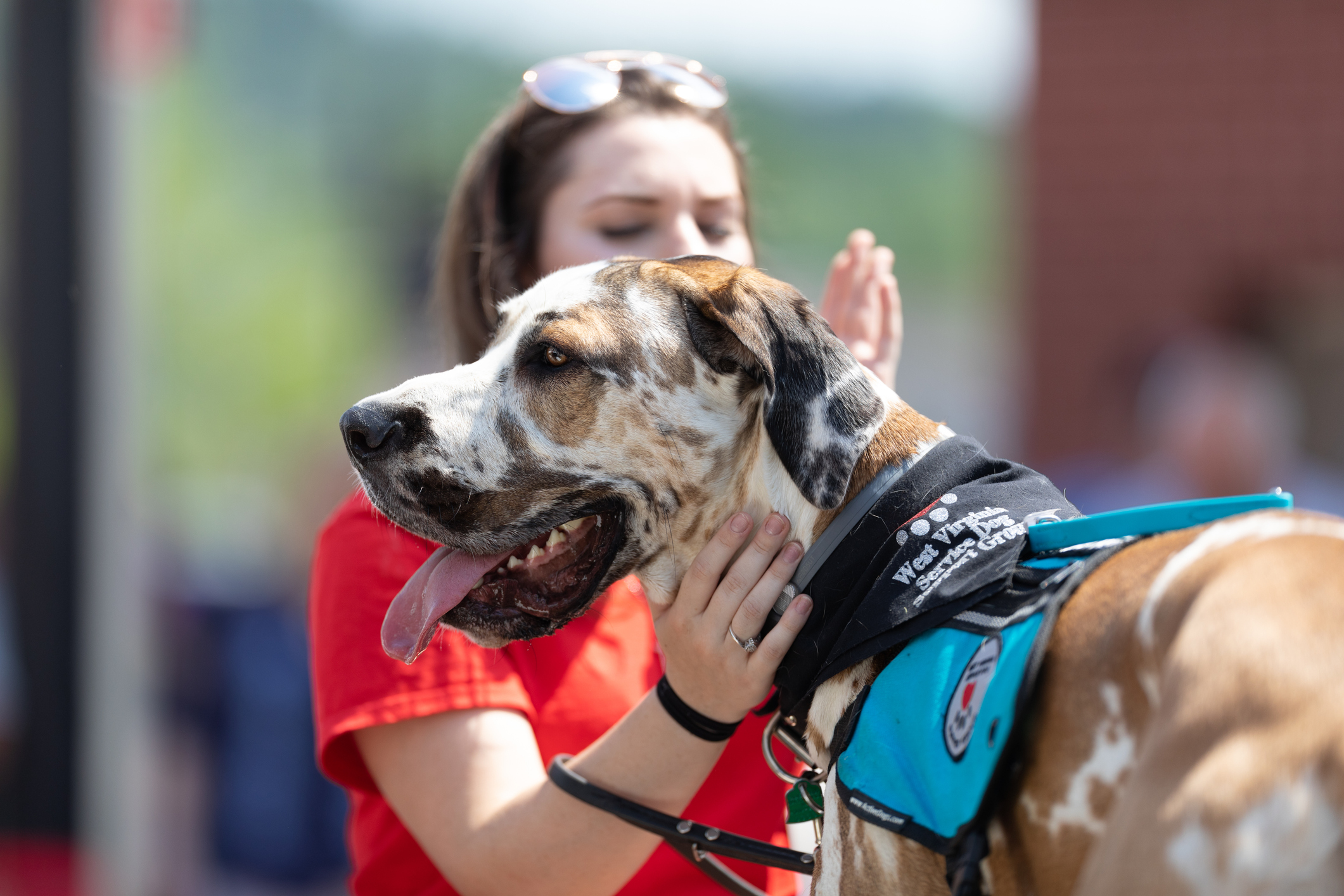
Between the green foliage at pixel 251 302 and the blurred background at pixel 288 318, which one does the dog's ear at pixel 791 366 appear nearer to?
the blurred background at pixel 288 318

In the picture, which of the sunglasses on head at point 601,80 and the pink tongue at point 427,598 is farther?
the sunglasses on head at point 601,80

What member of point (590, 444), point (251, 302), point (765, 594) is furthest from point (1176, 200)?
point (251, 302)

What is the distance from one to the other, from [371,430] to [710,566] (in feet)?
2.34

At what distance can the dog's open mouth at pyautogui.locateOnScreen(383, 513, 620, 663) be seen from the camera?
2.31 m

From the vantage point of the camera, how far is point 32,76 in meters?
4.54

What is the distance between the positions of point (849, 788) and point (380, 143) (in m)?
17.3

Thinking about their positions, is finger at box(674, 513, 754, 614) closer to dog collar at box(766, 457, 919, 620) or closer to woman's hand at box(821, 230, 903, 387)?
dog collar at box(766, 457, 919, 620)

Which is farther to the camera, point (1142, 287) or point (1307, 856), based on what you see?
point (1142, 287)

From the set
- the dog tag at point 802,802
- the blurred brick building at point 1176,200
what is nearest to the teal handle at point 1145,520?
the dog tag at point 802,802

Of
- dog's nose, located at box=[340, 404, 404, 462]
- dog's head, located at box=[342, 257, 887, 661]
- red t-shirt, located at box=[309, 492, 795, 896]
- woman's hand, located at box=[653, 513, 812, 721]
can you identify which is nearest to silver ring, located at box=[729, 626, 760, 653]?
woman's hand, located at box=[653, 513, 812, 721]

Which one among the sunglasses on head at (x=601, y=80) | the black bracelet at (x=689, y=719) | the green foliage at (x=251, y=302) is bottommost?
the green foliage at (x=251, y=302)

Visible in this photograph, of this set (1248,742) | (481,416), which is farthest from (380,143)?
(1248,742)

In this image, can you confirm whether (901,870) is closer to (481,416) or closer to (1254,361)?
(481,416)

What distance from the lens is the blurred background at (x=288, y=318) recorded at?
4668mm
